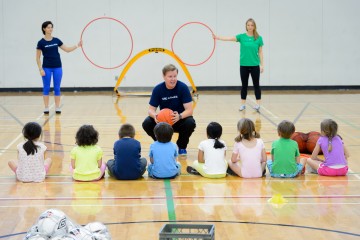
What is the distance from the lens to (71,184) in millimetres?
8508

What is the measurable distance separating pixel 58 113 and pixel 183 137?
525cm

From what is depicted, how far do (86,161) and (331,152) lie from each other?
3039 mm

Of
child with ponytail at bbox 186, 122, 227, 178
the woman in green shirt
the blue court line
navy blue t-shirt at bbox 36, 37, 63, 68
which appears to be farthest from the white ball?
the woman in green shirt

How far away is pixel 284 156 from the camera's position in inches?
345

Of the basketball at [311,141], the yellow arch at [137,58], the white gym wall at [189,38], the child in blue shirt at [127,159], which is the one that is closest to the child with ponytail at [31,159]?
the child in blue shirt at [127,159]

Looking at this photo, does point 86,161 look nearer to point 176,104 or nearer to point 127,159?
point 127,159

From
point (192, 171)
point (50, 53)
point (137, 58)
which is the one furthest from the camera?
point (137, 58)

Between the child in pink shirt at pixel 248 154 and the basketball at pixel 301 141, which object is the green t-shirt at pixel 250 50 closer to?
the basketball at pixel 301 141

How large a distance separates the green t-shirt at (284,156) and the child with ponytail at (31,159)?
2.87 meters

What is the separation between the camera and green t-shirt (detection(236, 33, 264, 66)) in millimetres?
15430

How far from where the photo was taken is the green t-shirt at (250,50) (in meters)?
15.4

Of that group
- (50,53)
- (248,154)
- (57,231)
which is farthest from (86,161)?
(50,53)

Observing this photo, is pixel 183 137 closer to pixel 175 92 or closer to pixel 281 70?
pixel 175 92

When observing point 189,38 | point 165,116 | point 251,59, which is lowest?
point 165,116
